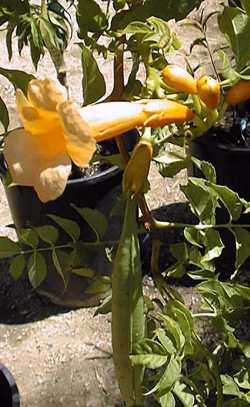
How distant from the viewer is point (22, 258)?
1.44 m

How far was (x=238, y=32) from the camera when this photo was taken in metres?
0.99

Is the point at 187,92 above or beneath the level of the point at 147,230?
above

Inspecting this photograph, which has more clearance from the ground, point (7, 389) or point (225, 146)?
point (225, 146)

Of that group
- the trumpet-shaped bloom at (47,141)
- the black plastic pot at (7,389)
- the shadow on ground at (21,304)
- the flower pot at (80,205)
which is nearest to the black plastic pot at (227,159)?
the flower pot at (80,205)

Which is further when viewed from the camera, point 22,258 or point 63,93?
point 22,258

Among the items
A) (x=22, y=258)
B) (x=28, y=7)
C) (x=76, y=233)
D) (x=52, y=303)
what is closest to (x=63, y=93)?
(x=76, y=233)

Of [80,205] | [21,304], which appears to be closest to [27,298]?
[21,304]

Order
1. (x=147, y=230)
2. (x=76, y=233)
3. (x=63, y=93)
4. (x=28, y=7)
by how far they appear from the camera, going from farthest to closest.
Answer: (x=28, y=7)
(x=76, y=233)
(x=147, y=230)
(x=63, y=93)

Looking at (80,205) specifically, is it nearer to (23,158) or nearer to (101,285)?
(101,285)

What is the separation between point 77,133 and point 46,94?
7 centimetres

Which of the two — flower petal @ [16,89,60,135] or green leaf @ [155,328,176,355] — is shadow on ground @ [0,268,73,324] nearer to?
green leaf @ [155,328,176,355]

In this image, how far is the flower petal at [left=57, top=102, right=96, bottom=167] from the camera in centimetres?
80

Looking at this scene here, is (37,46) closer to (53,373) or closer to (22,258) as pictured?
(22,258)

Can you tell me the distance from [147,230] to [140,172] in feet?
1.08
